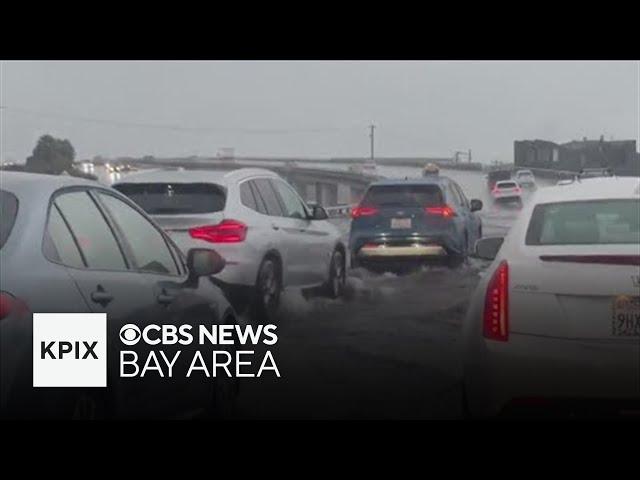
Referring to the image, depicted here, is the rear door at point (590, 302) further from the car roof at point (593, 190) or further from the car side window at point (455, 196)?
the car side window at point (455, 196)

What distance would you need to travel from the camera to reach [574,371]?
15.8ft

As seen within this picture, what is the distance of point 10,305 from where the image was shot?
3861mm

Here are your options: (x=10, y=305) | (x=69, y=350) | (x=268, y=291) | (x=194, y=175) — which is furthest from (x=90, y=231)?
(x=268, y=291)

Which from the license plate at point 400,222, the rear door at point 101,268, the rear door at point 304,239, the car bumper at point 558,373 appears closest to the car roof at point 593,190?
the car bumper at point 558,373

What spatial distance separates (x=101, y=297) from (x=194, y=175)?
188 cm

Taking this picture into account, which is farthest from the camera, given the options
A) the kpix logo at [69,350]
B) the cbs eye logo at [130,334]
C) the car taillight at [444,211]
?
the car taillight at [444,211]

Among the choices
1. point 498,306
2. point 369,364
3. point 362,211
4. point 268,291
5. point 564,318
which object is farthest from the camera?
point 362,211

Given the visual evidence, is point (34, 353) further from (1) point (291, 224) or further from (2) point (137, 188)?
(1) point (291, 224)

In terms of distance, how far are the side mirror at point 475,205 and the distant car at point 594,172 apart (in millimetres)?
681

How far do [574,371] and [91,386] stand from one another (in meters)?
2.07

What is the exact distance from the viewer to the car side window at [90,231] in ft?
14.8

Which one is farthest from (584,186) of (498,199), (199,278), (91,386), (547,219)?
(91,386)

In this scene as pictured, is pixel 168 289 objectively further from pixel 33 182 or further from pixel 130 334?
pixel 33 182

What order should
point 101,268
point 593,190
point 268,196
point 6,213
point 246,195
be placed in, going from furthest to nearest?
point 268,196, point 246,195, point 593,190, point 101,268, point 6,213
